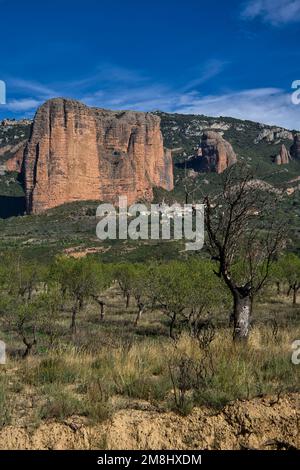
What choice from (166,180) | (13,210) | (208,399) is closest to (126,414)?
(208,399)

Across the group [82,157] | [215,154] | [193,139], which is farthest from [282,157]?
[82,157]

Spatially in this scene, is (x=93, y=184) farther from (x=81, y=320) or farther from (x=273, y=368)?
(x=273, y=368)

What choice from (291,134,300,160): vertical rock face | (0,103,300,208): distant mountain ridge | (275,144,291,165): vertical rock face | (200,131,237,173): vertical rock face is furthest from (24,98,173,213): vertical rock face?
(291,134,300,160): vertical rock face

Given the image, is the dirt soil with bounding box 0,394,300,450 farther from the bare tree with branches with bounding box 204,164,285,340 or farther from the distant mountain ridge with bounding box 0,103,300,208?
the distant mountain ridge with bounding box 0,103,300,208

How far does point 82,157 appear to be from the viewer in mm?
113000

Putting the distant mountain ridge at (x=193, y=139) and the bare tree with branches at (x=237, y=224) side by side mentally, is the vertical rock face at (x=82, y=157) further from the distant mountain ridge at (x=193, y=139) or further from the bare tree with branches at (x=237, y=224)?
the bare tree with branches at (x=237, y=224)

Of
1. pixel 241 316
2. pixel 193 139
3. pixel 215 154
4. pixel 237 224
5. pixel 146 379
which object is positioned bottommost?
pixel 146 379

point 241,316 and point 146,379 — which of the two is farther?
point 241,316

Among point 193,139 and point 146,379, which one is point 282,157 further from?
point 146,379

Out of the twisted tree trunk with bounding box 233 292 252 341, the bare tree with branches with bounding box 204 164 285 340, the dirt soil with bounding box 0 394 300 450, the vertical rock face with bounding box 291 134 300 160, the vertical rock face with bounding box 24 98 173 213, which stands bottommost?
the dirt soil with bounding box 0 394 300 450

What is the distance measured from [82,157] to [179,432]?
11275 cm

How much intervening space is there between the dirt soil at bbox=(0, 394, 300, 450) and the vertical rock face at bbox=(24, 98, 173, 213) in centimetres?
10414

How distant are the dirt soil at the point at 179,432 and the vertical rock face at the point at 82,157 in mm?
104141

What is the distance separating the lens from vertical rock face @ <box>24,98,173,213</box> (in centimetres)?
10781
